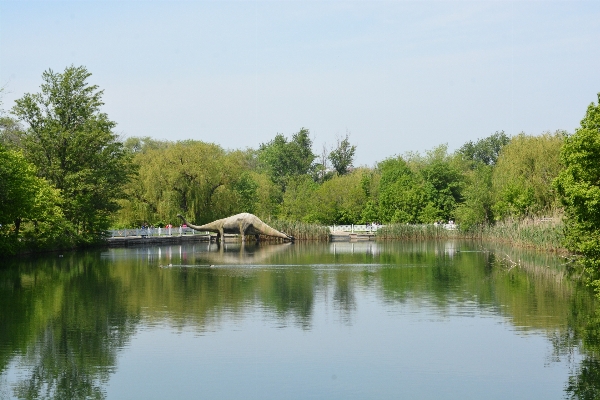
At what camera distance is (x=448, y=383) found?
534 inches

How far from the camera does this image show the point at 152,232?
5741cm

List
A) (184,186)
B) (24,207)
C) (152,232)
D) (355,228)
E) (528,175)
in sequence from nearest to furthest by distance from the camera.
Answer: (24,207)
(528,175)
(152,232)
(184,186)
(355,228)

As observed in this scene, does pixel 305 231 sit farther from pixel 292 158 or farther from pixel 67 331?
pixel 67 331

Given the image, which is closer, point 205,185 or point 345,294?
point 345,294

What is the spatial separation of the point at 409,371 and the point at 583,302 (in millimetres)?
9609

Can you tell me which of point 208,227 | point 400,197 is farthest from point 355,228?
point 208,227

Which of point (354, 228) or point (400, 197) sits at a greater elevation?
point (400, 197)

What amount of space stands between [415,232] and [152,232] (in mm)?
18898

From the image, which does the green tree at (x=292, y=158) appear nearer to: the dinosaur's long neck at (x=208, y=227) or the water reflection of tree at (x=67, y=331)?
the dinosaur's long neck at (x=208, y=227)

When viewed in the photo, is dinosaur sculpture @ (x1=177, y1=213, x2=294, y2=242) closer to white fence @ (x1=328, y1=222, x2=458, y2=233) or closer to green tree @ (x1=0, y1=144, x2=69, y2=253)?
white fence @ (x1=328, y1=222, x2=458, y2=233)

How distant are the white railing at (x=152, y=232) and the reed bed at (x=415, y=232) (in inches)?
558

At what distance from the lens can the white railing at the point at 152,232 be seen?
55.9 metres

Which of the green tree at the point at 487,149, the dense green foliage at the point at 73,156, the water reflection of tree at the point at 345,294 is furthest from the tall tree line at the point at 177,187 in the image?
the green tree at the point at 487,149

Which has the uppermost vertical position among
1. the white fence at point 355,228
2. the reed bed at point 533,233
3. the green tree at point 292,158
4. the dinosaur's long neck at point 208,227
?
the green tree at point 292,158
